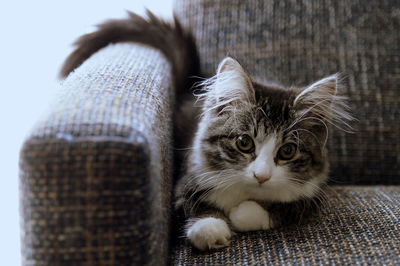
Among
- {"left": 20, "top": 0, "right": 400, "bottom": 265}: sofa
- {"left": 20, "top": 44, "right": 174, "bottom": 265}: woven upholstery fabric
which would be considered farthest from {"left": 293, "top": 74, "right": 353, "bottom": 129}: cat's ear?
{"left": 20, "top": 44, "right": 174, "bottom": 265}: woven upholstery fabric

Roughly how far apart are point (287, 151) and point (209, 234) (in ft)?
1.17

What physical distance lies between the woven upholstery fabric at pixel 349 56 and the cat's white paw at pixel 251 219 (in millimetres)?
591

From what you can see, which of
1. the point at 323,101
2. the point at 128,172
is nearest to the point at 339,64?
the point at 323,101

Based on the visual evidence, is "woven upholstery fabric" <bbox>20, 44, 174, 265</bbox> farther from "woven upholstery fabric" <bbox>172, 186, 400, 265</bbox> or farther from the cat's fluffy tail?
the cat's fluffy tail

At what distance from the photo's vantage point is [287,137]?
4.53 ft

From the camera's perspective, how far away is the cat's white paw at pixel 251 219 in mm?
1349

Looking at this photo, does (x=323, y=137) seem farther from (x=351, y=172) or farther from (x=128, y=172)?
(x=128, y=172)

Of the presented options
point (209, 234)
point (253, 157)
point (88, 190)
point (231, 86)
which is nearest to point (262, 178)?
point (253, 157)

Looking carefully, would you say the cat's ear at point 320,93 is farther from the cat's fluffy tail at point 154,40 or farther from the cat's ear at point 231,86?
the cat's fluffy tail at point 154,40

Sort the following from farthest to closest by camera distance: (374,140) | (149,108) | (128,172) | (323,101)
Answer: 1. (374,140)
2. (323,101)
3. (149,108)
4. (128,172)

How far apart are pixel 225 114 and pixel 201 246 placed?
1.43ft

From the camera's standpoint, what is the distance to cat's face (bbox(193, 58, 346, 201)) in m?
1.36

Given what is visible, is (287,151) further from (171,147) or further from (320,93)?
(171,147)

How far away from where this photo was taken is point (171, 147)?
149 cm
